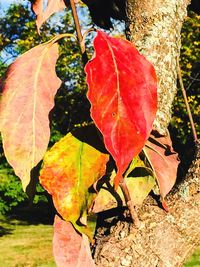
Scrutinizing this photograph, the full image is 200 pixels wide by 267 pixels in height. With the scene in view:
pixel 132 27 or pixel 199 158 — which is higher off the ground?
pixel 132 27

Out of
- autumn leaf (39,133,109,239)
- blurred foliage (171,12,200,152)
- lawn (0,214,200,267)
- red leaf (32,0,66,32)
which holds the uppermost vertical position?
red leaf (32,0,66,32)

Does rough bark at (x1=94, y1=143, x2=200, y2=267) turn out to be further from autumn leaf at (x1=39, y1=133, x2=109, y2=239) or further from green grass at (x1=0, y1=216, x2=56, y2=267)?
green grass at (x1=0, y1=216, x2=56, y2=267)

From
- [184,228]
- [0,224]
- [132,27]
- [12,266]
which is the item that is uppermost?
[132,27]

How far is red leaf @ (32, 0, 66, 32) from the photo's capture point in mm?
748

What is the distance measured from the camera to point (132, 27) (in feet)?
2.80

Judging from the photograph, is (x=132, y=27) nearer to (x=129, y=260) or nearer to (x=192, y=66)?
(x=129, y=260)

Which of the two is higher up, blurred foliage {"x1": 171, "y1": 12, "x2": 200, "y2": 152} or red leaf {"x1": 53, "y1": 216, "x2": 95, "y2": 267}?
red leaf {"x1": 53, "y1": 216, "x2": 95, "y2": 267}

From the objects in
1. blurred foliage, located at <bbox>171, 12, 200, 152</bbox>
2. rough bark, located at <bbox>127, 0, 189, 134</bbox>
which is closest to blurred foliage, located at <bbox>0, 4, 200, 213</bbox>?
blurred foliage, located at <bbox>171, 12, 200, 152</bbox>

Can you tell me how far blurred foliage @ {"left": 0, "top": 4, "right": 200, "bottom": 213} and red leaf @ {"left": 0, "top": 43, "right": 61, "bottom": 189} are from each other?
8346mm

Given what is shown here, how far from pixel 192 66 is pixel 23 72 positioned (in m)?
10.8

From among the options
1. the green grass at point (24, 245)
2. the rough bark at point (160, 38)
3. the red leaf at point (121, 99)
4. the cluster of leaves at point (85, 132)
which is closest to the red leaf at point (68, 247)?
the cluster of leaves at point (85, 132)

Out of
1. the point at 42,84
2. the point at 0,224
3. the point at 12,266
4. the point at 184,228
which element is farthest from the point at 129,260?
the point at 0,224

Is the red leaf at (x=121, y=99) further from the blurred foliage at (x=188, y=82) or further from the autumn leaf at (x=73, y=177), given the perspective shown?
the blurred foliage at (x=188, y=82)

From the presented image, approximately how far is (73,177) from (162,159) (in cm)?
16
